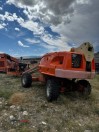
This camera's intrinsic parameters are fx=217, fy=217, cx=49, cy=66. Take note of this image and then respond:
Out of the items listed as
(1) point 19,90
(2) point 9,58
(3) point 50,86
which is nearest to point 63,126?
(3) point 50,86

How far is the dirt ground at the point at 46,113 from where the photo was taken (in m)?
6.69

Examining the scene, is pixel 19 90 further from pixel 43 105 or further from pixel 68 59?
pixel 68 59

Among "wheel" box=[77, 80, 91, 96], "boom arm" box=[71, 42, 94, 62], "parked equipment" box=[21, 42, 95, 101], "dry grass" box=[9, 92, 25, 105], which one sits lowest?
"dry grass" box=[9, 92, 25, 105]

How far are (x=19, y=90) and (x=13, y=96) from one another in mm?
1544

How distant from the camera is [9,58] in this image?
18266 millimetres

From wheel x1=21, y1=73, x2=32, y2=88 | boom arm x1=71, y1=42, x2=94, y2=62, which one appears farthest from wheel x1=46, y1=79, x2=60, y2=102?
wheel x1=21, y1=73, x2=32, y2=88

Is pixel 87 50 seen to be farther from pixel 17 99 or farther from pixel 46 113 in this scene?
pixel 17 99

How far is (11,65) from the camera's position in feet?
57.3

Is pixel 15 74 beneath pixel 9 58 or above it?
beneath

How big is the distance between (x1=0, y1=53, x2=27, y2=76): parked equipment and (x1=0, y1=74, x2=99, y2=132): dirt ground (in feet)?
20.9

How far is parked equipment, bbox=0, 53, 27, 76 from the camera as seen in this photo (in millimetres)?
16839

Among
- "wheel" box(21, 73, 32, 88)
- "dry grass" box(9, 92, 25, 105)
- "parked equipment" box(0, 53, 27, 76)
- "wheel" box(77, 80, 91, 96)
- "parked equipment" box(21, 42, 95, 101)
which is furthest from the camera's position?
"parked equipment" box(0, 53, 27, 76)

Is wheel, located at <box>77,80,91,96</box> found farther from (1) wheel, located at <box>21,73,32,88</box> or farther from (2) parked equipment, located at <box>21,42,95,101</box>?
(1) wheel, located at <box>21,73,32,88</box>

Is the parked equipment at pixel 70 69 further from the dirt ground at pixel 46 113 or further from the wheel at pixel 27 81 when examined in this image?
the wheel at pixel 27 81
